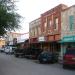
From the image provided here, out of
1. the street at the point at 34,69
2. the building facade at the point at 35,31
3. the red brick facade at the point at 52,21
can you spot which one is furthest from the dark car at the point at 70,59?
the building facade at the point at 35,31

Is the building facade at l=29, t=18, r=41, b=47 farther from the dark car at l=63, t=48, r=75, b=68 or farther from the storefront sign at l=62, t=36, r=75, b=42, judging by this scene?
the dark car at l=63, t=48, r=75, b=68

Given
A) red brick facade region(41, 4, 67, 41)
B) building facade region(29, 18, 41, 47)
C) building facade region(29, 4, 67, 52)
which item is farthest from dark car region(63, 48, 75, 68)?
building facade region(29, 18, 41, 47)

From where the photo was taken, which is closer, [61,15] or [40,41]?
[61,15]

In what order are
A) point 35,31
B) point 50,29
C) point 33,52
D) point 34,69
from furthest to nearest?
point 35,31, point 50,29, point 33,52, point 34,69

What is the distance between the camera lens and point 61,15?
34.0 metres

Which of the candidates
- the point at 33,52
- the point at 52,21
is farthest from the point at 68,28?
the point at 33,52

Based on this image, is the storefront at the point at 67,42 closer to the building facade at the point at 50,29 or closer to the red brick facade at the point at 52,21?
the building facade at the point at 50,29

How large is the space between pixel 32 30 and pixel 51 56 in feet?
69.1

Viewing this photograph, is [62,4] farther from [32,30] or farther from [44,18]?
[32,30]

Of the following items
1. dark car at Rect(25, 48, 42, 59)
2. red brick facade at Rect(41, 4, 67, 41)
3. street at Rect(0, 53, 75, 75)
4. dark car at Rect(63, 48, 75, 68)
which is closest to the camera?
street at Rect(0, 53, 75, 75)

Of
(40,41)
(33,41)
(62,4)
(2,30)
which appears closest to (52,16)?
(62,4)

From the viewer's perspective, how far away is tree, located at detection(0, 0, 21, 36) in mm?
23578

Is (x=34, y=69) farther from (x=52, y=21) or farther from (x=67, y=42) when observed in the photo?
(x=52, y=21)

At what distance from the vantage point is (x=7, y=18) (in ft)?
79.4
